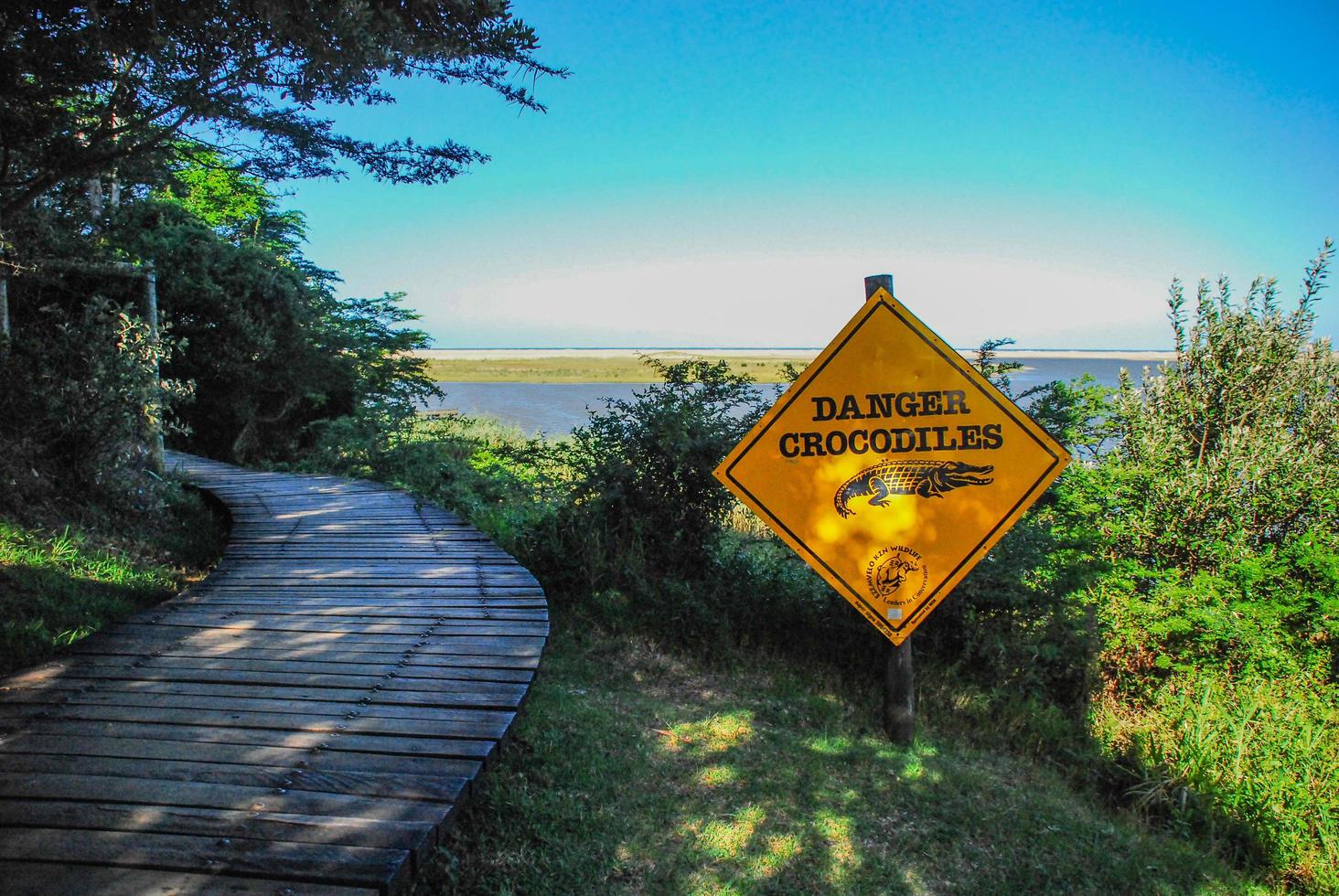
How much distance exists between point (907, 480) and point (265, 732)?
10.8 feet

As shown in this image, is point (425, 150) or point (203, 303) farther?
point (203, 303)

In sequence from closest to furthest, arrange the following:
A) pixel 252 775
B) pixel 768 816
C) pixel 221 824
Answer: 1. pixel 221 824
2. pixel 252 775
3. pixel 768 816

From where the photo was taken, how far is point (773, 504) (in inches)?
173

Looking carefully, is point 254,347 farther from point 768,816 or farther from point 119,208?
point 768,816

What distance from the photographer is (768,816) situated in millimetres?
3363

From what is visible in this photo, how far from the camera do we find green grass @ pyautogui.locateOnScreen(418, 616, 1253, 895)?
296 centimetres

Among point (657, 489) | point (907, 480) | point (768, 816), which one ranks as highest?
point (907, 480)

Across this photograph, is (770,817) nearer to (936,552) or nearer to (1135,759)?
(936,552)

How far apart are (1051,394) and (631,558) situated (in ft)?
11.3

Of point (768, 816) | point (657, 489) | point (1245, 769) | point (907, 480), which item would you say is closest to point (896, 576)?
point (907, 480)

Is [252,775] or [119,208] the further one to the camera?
[119,208]

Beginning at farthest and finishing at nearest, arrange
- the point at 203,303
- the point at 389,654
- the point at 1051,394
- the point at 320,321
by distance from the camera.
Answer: the point at 320,321
the point at 203,303
the point at 1051,394
the point at 389,654

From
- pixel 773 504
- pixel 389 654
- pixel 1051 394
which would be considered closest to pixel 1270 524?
pixel 1051 394

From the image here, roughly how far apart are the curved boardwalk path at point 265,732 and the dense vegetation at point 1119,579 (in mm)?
1266
